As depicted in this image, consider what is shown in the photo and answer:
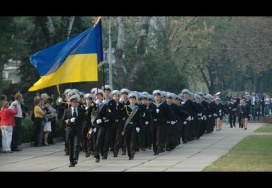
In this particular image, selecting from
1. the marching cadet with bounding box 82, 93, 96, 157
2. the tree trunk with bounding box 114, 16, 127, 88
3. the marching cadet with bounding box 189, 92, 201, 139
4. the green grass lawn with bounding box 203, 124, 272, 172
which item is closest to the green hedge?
the marching cadet with bounding box 82, 93, 96, 157

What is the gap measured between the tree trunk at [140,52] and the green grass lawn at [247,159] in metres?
13.1

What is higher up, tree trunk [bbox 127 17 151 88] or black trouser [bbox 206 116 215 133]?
tree trunk [bbox 127 17 151 88]

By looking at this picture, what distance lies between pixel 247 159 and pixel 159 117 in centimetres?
452

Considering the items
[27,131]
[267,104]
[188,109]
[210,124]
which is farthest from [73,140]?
[267,104]

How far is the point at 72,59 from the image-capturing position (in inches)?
1126

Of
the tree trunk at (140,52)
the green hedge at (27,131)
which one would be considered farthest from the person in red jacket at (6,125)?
the tree trunk at (140,52)

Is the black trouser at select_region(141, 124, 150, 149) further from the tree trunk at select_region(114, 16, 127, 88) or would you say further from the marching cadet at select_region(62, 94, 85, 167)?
the tree trunk at select_region(114, 16, 127, 88)

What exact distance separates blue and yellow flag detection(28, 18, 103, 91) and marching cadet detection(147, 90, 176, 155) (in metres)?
2.38

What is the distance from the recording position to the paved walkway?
23.2 m

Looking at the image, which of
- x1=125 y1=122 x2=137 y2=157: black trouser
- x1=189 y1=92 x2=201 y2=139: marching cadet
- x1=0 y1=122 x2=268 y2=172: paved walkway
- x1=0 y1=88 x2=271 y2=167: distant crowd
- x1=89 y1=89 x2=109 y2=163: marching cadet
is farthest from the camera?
x1=189 y1=92 x2=201 y2=139: marching cadet

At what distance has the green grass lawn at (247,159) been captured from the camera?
22250mm

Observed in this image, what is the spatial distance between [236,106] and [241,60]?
3738cm

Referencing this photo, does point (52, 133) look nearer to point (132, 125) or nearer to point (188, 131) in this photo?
point (188, 131)

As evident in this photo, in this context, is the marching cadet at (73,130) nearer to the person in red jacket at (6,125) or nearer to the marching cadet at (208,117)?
the person in red jacket at (6,125)
